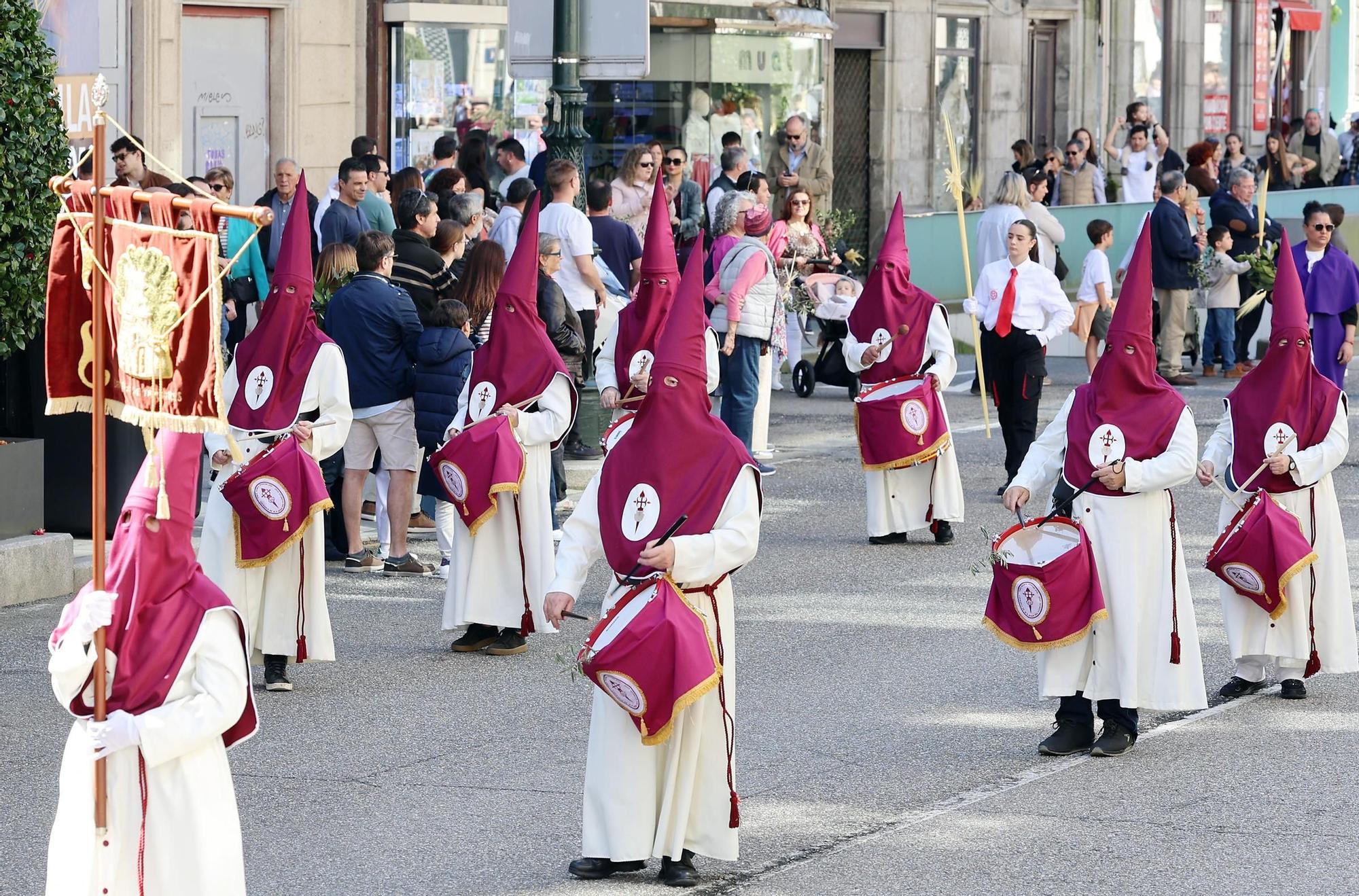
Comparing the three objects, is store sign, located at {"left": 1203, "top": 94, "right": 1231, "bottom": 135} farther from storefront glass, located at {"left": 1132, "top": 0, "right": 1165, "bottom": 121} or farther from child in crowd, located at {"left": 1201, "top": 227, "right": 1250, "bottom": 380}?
child in crowd, located at {"left": 1201, "top": 227, "right": 1250, "bottom": 380}

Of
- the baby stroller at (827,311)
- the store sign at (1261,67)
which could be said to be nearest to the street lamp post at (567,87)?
the baby stroller at (827,311)

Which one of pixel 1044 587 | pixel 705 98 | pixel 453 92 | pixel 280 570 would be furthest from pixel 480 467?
pixel 705 98

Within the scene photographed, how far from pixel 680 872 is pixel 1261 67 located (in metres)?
34.5

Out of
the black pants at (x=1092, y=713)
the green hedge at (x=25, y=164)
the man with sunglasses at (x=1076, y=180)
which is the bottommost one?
the black pants at (x=1092, y=713)

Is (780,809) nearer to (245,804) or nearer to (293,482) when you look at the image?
(245,804)

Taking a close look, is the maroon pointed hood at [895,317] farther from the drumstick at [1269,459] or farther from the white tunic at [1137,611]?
the white tunic at [1137,611]

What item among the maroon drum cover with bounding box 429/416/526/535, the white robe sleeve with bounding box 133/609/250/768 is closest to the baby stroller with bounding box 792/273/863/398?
the maroon drum cover with bounding box 429/416/526/535

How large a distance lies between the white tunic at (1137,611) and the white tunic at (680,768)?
2.11 meters

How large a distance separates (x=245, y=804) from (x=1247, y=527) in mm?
4249

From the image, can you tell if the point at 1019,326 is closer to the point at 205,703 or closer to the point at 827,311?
the point at 827,311

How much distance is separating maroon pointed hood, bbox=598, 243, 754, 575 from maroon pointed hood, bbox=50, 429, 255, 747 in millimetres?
1763

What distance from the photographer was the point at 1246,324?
22.5 meters

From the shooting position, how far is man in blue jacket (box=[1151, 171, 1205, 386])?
2086 centimetres

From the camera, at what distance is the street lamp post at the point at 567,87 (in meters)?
15.1
